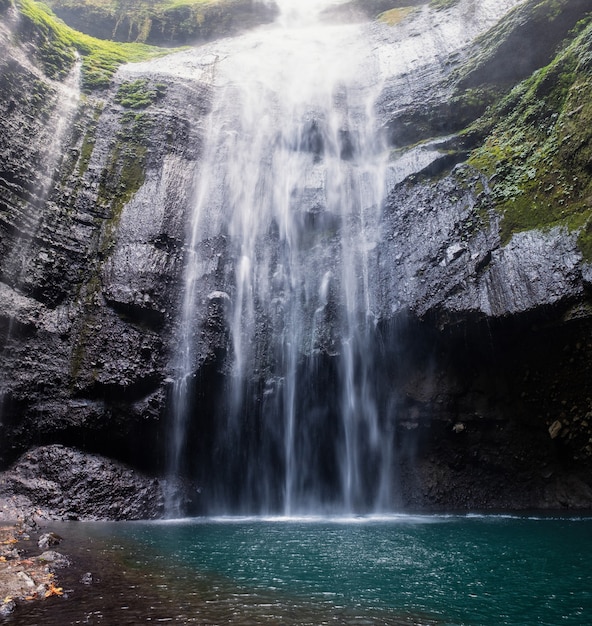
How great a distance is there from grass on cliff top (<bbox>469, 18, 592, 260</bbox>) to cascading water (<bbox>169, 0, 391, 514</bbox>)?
148 inches

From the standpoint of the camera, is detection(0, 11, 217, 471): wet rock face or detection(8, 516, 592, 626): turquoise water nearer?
detection(8, 516, 592, 626): turquoise water

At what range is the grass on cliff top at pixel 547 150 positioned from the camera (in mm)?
10703

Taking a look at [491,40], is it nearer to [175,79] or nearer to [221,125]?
[221,125]

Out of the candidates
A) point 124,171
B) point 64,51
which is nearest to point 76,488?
point 124,171

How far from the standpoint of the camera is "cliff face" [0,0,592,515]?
10555 millimetres

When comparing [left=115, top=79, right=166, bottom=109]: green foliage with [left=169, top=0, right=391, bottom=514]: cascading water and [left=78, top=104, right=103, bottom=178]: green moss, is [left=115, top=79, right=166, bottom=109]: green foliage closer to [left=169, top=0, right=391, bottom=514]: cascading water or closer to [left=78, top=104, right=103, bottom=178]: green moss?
[left=78, top=104, right=103, bottom=178]: green moss

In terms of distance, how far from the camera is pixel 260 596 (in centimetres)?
409

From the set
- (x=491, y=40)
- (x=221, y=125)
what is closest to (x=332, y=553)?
(x=221, y=125)

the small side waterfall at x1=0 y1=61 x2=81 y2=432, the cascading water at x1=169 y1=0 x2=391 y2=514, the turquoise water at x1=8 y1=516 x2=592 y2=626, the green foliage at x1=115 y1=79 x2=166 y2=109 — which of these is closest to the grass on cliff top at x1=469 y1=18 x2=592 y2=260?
the cascading water at x1=169 y1=0 x2=391 y2=514

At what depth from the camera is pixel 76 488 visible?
9.95 meters

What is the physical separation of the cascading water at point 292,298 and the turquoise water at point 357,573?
10.5 ft

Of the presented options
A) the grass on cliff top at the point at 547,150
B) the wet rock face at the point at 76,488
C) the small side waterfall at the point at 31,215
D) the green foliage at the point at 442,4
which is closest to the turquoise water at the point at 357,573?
the wet rock face at the point at 76,488

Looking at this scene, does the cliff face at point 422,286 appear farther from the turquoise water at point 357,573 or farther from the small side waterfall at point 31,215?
the turquoise water at point 357,573

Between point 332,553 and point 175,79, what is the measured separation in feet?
61.5
